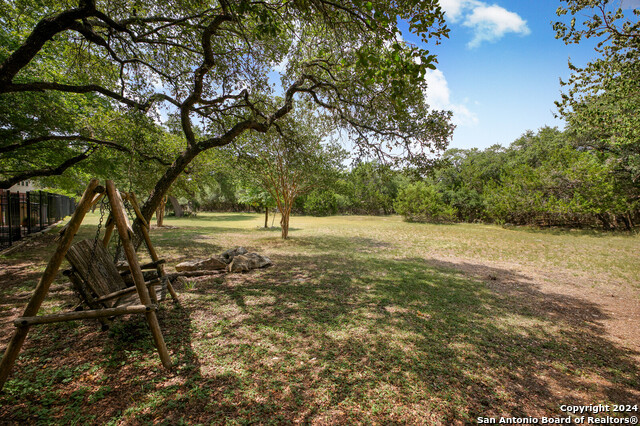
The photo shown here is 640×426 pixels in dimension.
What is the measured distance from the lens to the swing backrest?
11.3 feet

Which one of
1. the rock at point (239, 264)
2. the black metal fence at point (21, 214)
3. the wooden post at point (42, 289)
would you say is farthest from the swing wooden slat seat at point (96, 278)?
the black metal fence at point (21, 214)

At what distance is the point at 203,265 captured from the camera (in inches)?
299

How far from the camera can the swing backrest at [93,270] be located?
11.3ft

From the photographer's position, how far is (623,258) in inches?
434

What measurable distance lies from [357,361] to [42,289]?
3672mm

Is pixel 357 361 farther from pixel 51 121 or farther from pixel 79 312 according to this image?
pixel 51 121

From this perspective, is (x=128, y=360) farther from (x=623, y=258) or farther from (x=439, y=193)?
(x=439, y=193)

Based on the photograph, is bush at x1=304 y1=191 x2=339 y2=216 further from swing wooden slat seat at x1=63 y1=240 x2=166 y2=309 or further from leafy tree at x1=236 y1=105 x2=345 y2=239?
swing wooden slat seat at x1=63 y1=240 x2=166 y2=309

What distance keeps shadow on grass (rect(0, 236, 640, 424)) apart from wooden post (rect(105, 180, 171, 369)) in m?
0.27

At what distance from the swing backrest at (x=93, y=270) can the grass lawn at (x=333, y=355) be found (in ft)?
2.19

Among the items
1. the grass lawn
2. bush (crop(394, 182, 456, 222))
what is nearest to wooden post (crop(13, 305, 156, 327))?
the grass lawn

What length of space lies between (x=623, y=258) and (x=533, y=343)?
1175 cm

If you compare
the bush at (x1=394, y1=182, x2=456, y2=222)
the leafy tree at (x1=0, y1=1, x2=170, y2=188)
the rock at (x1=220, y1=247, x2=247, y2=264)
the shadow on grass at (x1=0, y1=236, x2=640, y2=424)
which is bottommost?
the shadow on grass at (x1=0, y1=236, x2=640, y2=424)

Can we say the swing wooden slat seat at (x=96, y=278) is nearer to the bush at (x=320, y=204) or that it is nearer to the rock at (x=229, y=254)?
the rock at (x=229, y=254)
